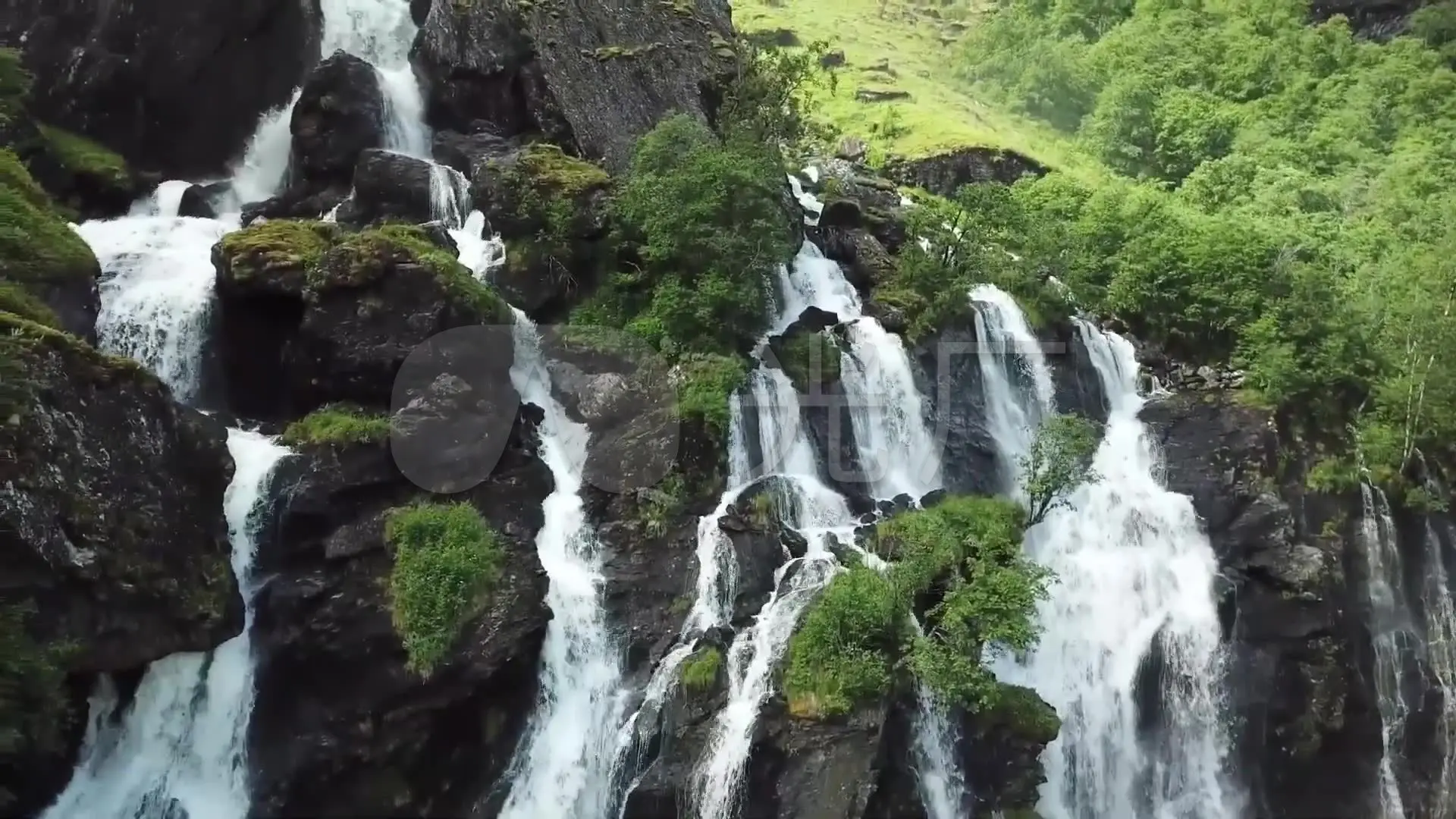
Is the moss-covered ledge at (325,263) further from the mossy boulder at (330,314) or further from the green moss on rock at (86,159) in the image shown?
the green moss on rock at (86,159)

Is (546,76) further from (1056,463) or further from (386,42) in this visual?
(1056,463)

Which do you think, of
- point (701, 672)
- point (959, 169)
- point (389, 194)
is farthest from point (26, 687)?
point (959, 169)

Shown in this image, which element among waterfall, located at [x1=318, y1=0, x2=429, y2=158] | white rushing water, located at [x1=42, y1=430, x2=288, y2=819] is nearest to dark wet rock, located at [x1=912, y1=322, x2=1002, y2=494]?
white rushing water, located at [x1=42, y1=430, x2=288, y2=819]

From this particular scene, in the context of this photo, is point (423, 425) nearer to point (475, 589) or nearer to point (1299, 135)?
point (475, 589)

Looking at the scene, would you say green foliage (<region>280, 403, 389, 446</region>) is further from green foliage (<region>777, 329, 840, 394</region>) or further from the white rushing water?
green foliage (<region>777, 329, 840, 394</region>)

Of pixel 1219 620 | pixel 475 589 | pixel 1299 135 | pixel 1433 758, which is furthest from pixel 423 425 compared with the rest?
A: pixel 1299 135

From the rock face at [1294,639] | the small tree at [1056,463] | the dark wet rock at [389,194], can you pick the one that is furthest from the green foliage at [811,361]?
the dark wet rock at [389,194]
